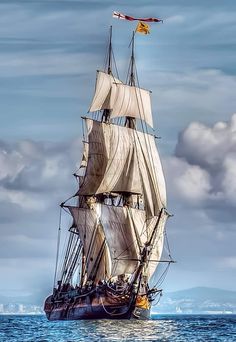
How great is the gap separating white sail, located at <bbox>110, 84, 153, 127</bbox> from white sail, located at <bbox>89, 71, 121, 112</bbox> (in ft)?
1.61

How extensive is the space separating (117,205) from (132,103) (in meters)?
17.9

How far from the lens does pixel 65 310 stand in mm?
182500

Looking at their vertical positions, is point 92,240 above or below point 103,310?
above

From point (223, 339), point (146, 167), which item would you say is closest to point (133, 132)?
point (146, 167)

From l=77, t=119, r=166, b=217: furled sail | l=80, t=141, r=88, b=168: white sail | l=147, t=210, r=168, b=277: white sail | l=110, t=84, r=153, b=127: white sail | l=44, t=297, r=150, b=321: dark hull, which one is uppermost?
l=110, t=84, r=153, b=127: white sail

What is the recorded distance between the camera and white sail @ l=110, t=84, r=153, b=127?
607 ft

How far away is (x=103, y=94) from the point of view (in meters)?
185

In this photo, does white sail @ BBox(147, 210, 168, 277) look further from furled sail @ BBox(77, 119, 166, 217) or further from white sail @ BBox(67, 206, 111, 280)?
white sail @ BBox(67, 206, 111, 280)

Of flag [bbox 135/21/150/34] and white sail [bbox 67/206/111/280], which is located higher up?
flag [bbox 135/21/150/34]

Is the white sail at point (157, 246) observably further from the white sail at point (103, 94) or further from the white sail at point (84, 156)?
the white sail at point (84, 156)

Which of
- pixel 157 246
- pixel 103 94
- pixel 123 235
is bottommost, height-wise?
pixel 157 246

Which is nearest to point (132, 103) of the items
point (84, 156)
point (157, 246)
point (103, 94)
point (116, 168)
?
point (103, 94)

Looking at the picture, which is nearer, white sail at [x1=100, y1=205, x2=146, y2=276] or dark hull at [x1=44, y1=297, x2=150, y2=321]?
dark hull at [x1=44, y1=297, x2=150, y2=321]

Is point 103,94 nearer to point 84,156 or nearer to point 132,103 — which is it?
point 132,103
